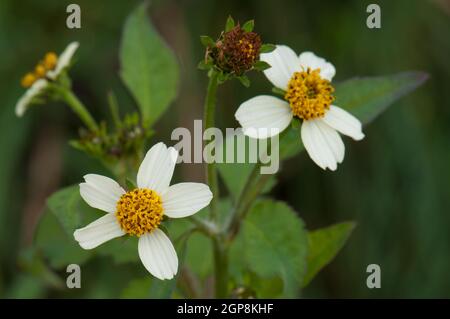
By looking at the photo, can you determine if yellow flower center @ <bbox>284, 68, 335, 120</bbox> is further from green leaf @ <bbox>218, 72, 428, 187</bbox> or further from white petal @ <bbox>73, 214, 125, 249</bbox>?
white petal @ <bbox>73, 214, 125, 249</bbox>

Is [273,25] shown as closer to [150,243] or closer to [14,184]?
[14,184]

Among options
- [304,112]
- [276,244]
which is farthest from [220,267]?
[304,112]

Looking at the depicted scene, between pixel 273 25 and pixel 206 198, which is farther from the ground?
pixel 273 25

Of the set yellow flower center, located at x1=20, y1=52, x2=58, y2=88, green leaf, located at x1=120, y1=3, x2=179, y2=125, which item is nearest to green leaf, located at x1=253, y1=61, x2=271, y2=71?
green leaf, located at x1=120, y1=3, x2=179, y2=125

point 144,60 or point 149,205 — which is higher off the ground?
point 144,60

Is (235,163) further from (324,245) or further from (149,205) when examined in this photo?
(149,205)

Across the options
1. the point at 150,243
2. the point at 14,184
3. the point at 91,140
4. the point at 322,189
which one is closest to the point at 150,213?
the point at 150,243
